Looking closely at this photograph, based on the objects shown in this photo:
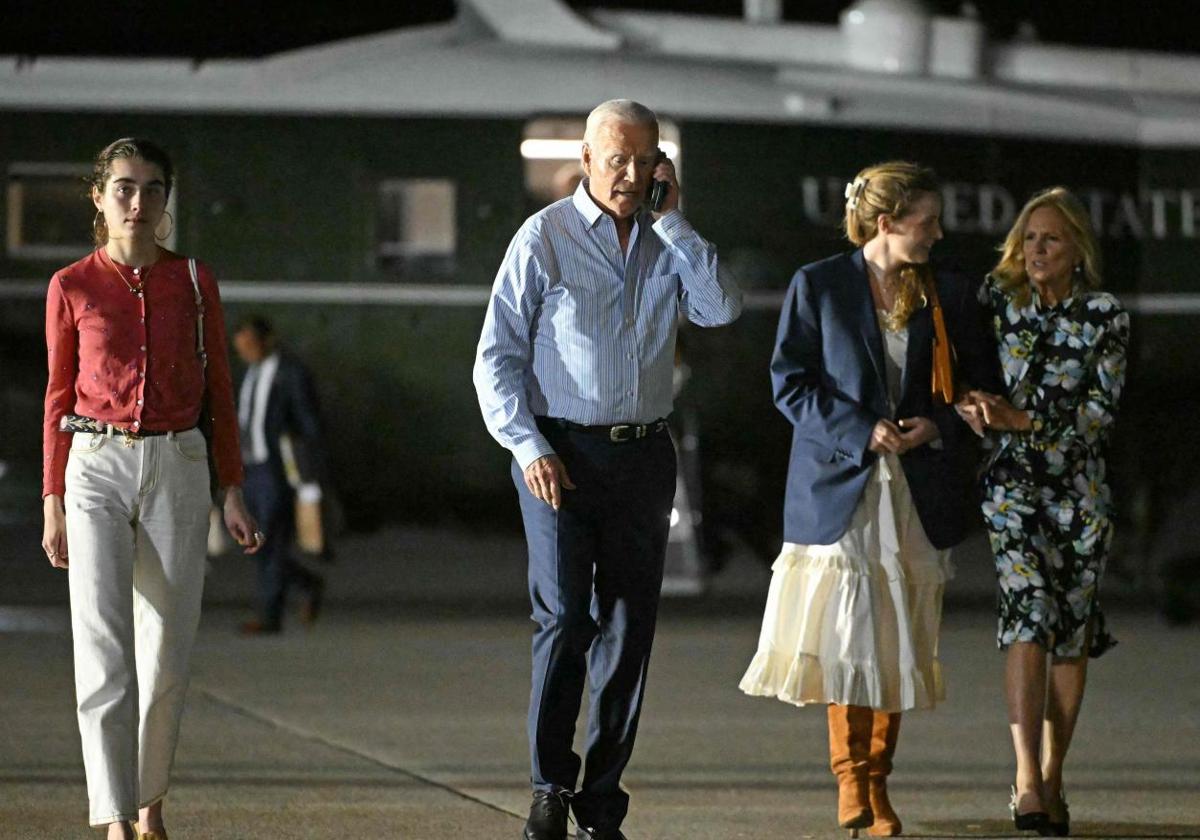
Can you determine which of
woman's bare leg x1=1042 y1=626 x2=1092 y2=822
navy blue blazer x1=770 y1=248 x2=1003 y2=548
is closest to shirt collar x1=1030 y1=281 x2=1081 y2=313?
navy blue blazer x1=770 y1=248 x2=1003 y2=548

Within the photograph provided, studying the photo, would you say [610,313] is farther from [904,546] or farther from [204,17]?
[204,17]

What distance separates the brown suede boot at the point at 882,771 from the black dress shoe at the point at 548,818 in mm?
978

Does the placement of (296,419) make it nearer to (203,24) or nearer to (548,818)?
(203,24)

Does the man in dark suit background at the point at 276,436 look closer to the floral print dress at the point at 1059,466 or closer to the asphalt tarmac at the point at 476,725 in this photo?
the asphalt tarmac at the point at 476,725

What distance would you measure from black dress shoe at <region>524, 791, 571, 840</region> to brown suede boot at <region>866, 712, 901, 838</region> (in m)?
0.98

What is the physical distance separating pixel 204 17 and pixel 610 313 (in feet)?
21.7

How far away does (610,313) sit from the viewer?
5223 mm

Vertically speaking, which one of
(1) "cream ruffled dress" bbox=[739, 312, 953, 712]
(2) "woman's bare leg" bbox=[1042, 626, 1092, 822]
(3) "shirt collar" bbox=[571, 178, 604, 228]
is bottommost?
(2) "woman's bare leg" bbox=[1042, 626, 1092, 822]

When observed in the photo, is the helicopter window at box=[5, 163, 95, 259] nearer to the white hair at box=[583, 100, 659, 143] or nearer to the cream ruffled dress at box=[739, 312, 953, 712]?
the cream ruffled dress at box=[739, 312, 953, 712]

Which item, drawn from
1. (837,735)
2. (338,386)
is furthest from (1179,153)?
(837,735)

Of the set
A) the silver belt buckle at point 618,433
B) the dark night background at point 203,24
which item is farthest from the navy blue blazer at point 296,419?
the silver belt buckle at point 618,433

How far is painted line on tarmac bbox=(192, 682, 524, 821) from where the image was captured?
20.7ft

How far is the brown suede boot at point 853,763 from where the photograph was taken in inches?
225

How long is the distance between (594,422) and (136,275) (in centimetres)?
114
